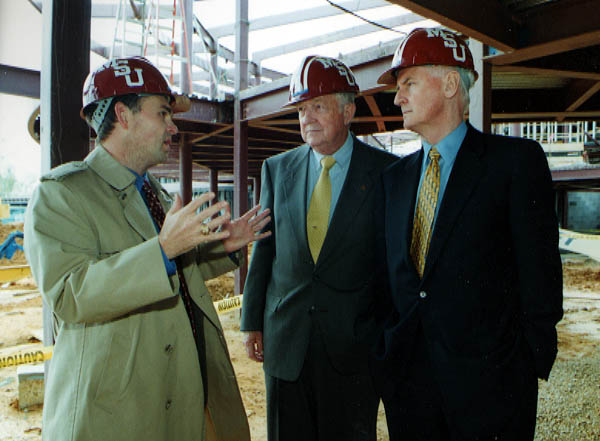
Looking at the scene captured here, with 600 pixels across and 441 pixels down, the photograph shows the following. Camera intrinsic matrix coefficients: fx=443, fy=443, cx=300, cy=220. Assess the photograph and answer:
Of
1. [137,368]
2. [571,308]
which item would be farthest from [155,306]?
[571,308]

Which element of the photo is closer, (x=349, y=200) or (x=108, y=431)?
(x=108, y=431)

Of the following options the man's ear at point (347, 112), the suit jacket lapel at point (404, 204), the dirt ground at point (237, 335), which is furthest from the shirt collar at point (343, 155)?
the dirt ground at point (237, 335)

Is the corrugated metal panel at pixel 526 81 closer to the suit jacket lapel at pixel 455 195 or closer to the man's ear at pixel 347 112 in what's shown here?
the man's ear at pixel 347 112

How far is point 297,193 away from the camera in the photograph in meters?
2.53

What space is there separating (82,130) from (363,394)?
2130 millimetres

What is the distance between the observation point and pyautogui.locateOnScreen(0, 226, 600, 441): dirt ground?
4.48 metres

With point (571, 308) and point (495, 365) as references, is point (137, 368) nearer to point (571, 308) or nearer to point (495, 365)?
point (495, 365)

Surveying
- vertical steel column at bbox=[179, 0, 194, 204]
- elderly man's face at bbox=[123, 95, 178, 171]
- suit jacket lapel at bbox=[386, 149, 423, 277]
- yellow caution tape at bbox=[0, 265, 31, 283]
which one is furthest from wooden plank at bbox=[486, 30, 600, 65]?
yellow caution tape at bbox=[0, 265, 31, 283]

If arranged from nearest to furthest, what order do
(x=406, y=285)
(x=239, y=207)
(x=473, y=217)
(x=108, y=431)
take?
(x=108, y=431) → (x=473, y=217) → (x=406, y=285) → (x=239, y=207)

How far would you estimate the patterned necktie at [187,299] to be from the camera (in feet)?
6.57

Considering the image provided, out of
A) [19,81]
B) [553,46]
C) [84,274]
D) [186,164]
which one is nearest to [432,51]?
[84,274]

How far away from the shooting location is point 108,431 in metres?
1.64

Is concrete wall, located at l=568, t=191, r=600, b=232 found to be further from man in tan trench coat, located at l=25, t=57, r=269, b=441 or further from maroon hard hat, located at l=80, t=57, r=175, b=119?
maroon hard hat, located at l=80, t=57, r=175, b=119

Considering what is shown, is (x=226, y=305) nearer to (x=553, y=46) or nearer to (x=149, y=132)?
(x=149, y=132)
